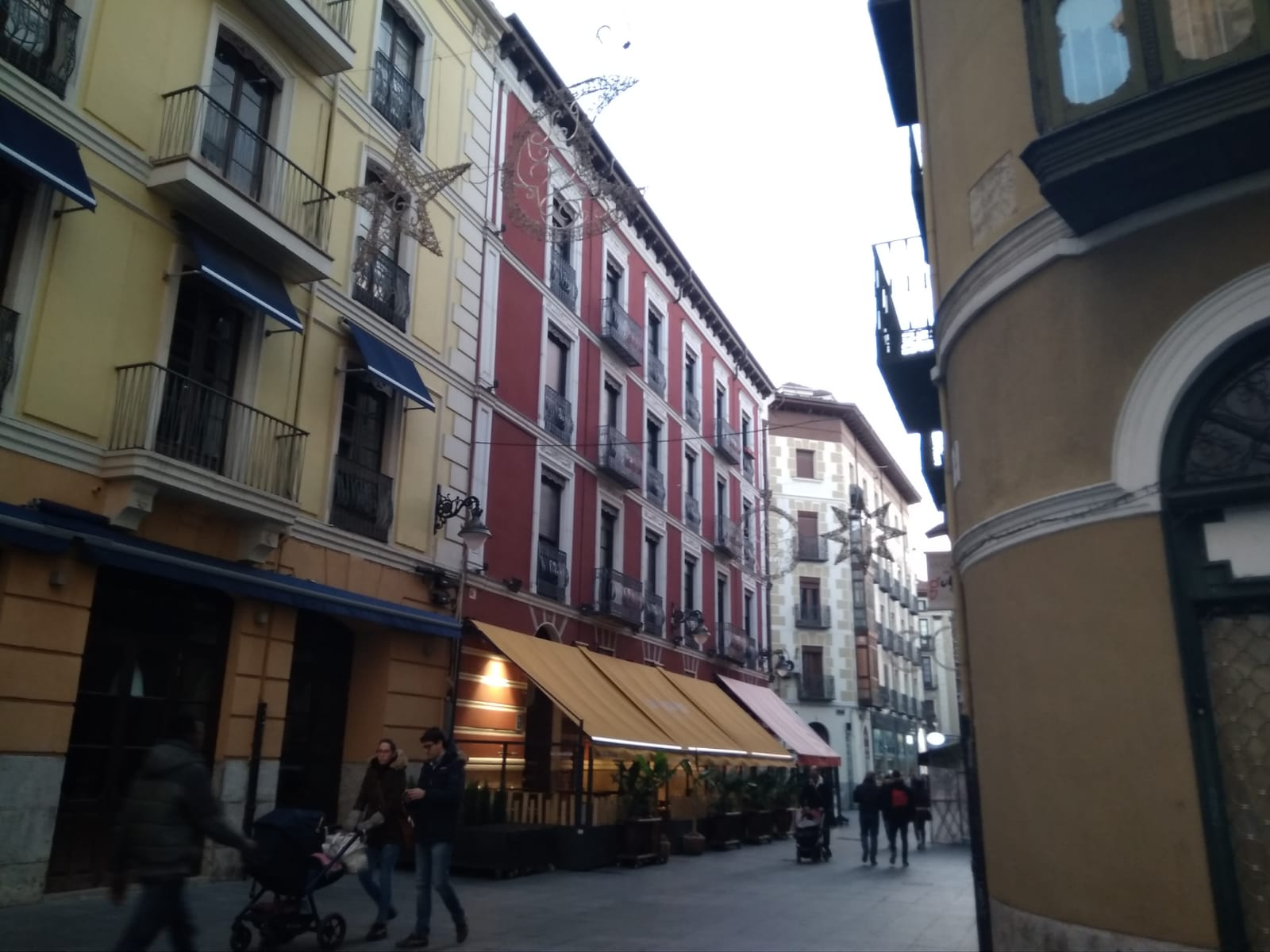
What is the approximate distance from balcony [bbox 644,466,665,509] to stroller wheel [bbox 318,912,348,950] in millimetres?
16211

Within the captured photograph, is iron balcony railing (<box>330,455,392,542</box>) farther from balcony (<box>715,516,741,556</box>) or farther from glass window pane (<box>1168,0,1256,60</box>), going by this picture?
balcony (<box>715,516,741,556</box>)

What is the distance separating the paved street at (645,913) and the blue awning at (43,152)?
6391mm

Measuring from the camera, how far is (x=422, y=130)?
1608 cm

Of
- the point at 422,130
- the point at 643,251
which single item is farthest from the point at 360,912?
the point at 643,251

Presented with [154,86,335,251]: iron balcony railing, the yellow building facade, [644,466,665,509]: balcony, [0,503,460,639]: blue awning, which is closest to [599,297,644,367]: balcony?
[644,466,665,509]: balcony

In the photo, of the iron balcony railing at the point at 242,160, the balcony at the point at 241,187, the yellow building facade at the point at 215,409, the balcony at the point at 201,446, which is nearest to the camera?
the yellow building facade at the point at 215,409

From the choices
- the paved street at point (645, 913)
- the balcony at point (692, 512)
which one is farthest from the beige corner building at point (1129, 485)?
the balcony at point (692, 512)

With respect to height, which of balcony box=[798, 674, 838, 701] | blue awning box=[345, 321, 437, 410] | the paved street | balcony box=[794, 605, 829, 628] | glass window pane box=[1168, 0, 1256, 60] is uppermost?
balcony box=[794, 605, 829, 628]

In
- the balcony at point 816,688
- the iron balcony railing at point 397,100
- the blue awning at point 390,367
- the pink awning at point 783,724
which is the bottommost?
the pink awning at point 783,724

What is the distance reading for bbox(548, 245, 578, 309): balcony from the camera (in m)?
20.0

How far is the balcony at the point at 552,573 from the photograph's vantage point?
18.4 metres

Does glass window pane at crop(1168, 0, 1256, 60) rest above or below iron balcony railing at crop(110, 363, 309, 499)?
above

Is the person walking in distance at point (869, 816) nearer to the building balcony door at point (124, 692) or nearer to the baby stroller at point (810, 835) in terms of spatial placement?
the baby stroller at point (810, 835)

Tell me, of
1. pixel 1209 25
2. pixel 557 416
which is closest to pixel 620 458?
pixel 557 416
